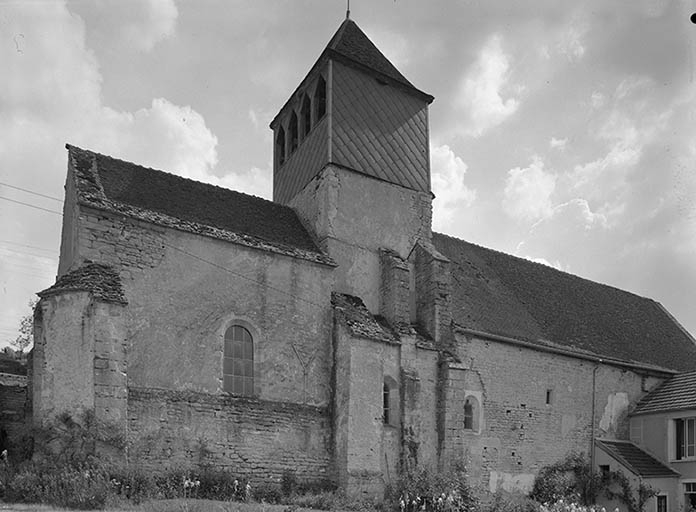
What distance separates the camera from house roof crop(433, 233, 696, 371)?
73.5 ft

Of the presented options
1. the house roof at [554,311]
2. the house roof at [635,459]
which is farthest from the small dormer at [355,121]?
the house roof at [635,459]

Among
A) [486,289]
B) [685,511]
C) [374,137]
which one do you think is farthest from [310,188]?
[685,511]

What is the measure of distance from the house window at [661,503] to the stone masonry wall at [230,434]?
11401 mm

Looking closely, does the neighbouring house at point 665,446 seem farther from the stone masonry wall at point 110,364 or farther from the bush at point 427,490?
the stone masonry wall at point 110,364

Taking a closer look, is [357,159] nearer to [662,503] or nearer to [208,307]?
[208,307]

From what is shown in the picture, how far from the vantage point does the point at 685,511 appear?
21.6m

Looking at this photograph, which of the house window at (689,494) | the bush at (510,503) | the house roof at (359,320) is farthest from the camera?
the house window at (689,494)

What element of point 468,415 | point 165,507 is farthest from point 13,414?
point 468,415

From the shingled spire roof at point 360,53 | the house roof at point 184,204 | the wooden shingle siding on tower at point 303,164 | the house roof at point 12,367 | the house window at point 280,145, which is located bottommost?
the house roof at point 12,367

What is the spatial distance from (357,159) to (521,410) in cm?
924

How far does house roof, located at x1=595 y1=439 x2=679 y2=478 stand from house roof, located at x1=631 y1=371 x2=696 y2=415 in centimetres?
145

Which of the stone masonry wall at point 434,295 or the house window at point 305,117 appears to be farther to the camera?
the house window at point 305,117

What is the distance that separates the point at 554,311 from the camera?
24.9m

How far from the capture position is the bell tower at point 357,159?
19.9 meters
